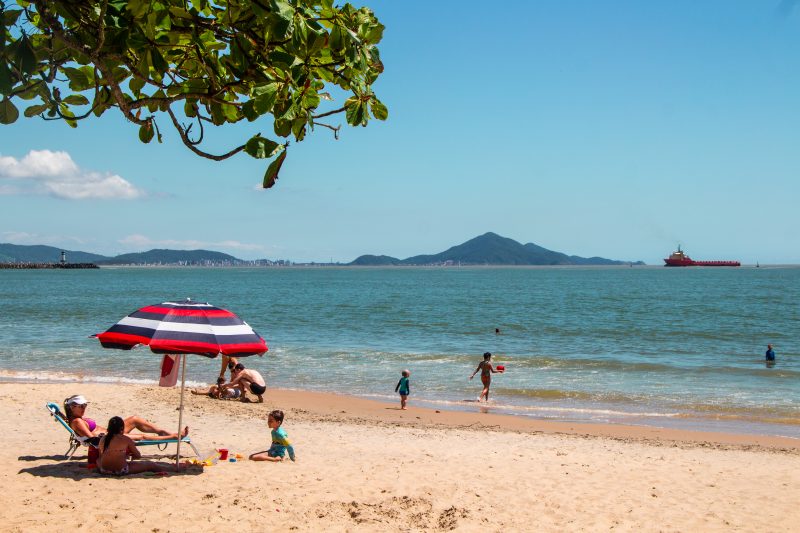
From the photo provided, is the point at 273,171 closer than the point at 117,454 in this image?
Yes

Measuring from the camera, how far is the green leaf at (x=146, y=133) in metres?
4.78

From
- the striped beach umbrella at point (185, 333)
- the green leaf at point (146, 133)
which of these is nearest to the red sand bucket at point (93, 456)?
the striped beach umbrella at point (185, 333)

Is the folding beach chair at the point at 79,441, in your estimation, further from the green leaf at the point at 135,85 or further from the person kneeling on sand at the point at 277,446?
the green leaf at the point at 135,85

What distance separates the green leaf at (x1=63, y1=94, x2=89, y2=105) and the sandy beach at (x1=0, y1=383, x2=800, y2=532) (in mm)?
4804

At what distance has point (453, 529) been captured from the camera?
7.79 m

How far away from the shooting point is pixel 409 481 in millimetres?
9664

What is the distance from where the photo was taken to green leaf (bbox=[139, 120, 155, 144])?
478cm

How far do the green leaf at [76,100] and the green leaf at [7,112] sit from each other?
0.38 metres

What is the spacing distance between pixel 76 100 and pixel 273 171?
1.52m

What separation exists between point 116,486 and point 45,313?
47.5 m

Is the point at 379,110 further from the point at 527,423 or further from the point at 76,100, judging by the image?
the point at 527,423

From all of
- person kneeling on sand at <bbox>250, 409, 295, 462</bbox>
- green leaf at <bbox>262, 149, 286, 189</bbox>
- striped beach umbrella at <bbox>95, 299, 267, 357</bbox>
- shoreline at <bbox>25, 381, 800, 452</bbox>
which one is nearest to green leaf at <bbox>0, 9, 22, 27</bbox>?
green leaf at <bbox>262, 149, 286, 189</bbox>

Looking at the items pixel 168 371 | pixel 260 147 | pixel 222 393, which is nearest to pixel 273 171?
pixel 260 147

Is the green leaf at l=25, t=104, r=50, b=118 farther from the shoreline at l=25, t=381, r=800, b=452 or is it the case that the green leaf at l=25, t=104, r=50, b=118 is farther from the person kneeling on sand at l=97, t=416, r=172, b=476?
the shoreline at l=25, t=381, r=800, b=452
